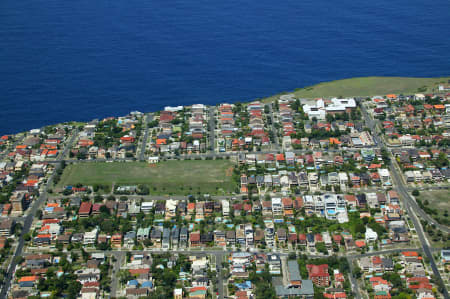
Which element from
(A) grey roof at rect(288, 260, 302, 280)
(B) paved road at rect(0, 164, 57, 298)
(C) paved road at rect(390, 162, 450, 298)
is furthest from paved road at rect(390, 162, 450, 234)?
(B) paved road at rect(0, 164, 57, 298)

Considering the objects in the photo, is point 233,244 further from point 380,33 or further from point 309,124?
point 380,33

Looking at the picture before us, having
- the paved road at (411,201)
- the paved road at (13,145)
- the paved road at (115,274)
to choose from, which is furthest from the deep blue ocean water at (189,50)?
the paved road at (115,274)

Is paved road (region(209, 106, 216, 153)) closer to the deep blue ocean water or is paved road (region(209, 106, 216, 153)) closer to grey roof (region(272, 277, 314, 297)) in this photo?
the deep blue ocean water

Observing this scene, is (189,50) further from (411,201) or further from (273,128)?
(411,201)

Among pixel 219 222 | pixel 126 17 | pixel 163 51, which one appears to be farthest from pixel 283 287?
pixel 126 17

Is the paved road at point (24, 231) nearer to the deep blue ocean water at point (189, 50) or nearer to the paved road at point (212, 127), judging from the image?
the paved road at point (212, 127)
